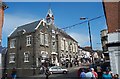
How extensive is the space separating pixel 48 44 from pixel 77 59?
1.54 meters

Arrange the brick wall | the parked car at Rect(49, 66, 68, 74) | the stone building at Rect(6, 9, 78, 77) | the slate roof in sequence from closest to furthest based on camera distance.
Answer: the stone building at Rect(6, 9, 78, 77)
the slate roof
the parked car at Rect(49, 66, 68, 74)
the brick wall

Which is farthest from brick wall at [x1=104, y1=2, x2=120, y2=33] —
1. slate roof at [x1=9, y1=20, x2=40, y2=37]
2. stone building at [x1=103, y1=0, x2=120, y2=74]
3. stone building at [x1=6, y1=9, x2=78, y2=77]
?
slate roof at [x1=9, y1=20, x2=40, y2=37]

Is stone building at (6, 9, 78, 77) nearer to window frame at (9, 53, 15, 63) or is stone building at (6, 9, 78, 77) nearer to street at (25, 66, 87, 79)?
window frame at (9, 53, 15, 63)

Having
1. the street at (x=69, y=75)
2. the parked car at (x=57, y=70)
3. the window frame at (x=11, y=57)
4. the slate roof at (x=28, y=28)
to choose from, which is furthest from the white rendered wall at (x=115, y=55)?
the window frame at (x=11, y=57)

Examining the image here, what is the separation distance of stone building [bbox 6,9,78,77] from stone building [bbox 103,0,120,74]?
158cm

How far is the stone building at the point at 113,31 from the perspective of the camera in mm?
9766

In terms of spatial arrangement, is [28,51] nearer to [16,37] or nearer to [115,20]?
[16,37]

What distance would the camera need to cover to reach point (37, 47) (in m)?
9.31

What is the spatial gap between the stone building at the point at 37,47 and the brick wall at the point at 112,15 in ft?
5.75

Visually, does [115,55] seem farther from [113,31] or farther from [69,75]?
[69,75]

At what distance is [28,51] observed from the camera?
9.11 metres

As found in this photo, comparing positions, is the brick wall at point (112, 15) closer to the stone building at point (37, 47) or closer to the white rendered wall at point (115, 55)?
the white rendered wall at point (115, 55)

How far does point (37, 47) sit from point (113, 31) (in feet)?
11.2

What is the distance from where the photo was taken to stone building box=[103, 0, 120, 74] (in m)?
9.77
